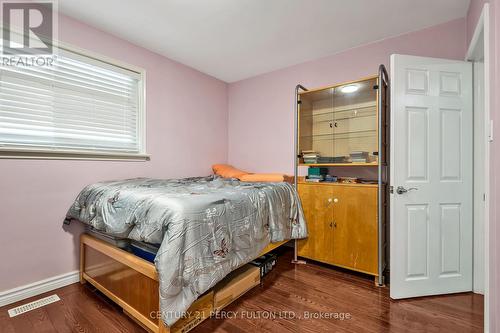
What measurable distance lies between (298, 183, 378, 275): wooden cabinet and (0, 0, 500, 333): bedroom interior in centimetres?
1

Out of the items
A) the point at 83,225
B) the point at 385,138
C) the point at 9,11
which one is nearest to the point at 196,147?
the point at 83,225

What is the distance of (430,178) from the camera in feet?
6.59

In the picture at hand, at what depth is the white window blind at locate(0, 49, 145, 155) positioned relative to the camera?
1942mm

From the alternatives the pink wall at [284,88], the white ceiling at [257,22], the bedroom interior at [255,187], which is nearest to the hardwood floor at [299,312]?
the bedroom interior at [255,187]

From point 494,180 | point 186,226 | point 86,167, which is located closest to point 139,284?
point 186,226

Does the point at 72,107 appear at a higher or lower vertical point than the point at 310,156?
higher

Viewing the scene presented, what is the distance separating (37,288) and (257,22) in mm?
3137

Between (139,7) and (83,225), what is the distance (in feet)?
6.97

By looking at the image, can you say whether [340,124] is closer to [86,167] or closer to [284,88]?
[284,88]

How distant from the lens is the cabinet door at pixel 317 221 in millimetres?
2504

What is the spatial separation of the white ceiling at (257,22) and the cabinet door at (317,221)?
1670mm

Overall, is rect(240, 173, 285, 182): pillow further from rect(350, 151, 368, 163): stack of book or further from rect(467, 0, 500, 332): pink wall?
rect(467, 0, 500, 332): pink wall

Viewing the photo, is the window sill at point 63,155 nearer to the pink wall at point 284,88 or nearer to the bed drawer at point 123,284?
the bed drawer at point 123,284

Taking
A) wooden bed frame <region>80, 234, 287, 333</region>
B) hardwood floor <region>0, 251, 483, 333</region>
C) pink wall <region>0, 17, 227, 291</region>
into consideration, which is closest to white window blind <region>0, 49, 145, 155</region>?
pink wall <region>0, 17, 227, 291</region>
